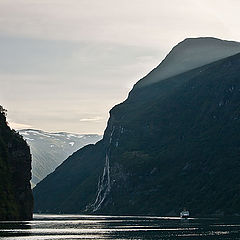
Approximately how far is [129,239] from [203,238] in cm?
1912

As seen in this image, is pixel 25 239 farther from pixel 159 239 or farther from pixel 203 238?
pixel 203 238

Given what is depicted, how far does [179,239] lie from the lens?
178375 millimetres

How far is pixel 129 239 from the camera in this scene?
7126 inches

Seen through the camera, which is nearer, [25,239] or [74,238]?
[25,239]

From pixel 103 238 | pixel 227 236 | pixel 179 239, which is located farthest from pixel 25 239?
pixel 227 236

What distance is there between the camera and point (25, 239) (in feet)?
577

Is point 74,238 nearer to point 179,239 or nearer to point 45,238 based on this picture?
point 45,238

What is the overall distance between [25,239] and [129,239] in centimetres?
2670

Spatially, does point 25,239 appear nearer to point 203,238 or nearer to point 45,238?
point 45,238

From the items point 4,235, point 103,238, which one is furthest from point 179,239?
point 4,235

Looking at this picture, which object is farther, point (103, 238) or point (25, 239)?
point (103, 238)

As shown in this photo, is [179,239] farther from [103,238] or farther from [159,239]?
[103,238]

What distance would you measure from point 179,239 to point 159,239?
16.7ft

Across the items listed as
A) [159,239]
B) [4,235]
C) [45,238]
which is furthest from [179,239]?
[4,235]
